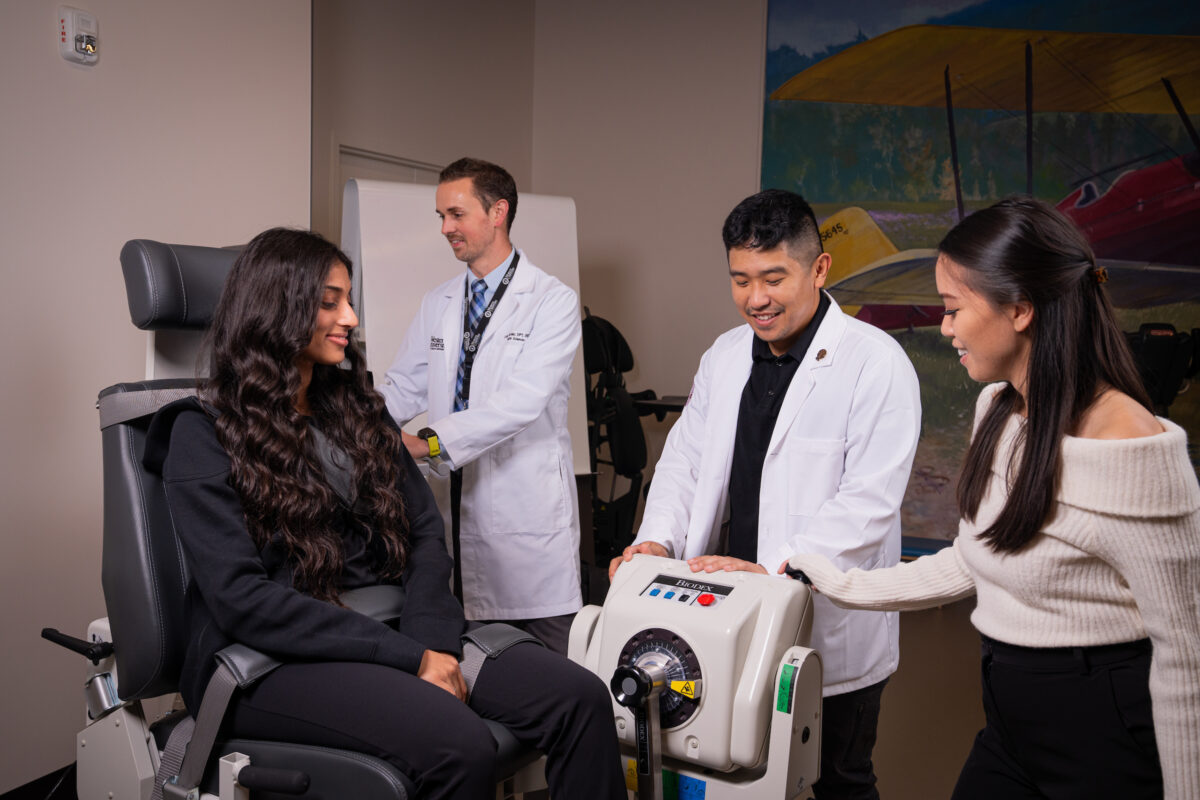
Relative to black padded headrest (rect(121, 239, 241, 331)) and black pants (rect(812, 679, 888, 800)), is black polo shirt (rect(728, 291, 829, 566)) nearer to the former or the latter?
black pants (rect(812, 679, 888, 800))

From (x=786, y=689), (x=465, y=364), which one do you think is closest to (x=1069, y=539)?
(x=786, y=689)

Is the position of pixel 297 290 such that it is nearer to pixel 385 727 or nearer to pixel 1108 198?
pixel 385 727

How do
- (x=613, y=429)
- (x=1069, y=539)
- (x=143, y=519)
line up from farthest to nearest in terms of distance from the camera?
(x=613, y=429) → (x=143, y=519) → (x=1069, y=539)

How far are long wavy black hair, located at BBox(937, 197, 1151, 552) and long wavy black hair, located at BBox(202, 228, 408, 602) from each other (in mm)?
984

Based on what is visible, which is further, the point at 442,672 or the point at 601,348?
the point at 601,348

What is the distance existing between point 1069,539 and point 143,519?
1313mm

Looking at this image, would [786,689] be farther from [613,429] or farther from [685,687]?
[613,429]

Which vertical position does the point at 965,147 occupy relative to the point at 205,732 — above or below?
above

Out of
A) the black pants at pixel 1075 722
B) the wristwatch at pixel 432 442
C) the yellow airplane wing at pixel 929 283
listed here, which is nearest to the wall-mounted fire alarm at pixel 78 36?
the wristwatch at pixel 432 442

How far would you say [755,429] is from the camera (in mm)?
1705

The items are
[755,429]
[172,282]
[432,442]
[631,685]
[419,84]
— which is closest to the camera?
[631,685]

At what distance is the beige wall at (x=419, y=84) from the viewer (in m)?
3.64

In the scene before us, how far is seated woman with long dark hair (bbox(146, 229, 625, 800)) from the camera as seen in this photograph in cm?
129

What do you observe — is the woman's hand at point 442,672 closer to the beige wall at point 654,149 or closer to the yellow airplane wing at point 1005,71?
Result: the beige wall at point 654,149
